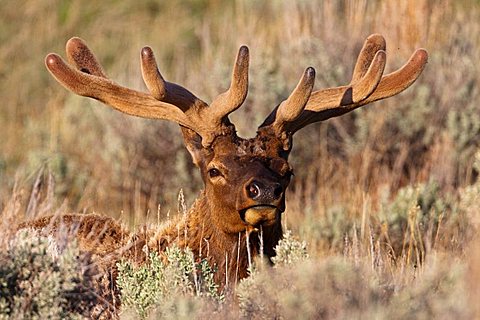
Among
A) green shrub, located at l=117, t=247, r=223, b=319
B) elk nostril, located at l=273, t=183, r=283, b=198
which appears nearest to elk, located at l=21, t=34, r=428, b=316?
elk nostril, located at l=273, t=183, r=283, b=198

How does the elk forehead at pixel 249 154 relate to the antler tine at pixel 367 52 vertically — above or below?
below

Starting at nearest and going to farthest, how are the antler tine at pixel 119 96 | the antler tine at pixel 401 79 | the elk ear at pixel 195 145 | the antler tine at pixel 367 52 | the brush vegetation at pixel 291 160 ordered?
the brush vegetation at pixel 291 160 → the antler tine at pixel 119 96 → the elk ear at pixel 195 145 → the antler tine at pixel 401 79 → the antler tine at pixel 367 52

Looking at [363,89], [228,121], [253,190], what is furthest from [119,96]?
[363,89]

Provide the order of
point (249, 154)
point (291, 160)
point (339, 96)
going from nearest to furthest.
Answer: point (249, 154) → point (339, 96) → point (291, 160)

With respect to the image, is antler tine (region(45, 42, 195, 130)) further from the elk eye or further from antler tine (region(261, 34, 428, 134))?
antler tine (region(261, 34, 428, 134))

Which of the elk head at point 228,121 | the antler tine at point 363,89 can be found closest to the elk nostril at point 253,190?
the elk head at point 228,121

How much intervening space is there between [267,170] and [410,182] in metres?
4.82

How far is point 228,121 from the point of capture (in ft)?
22.0

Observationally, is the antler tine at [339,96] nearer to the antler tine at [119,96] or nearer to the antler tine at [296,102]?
the antler tine at [296,102]

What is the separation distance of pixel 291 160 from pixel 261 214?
539 cm

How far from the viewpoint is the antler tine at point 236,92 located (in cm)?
625

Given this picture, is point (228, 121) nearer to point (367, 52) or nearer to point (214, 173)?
point (214, 173)

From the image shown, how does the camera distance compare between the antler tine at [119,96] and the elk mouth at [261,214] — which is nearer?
the elk mouth at [261,214]

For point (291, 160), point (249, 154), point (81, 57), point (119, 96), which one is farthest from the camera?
point (291, 160)
